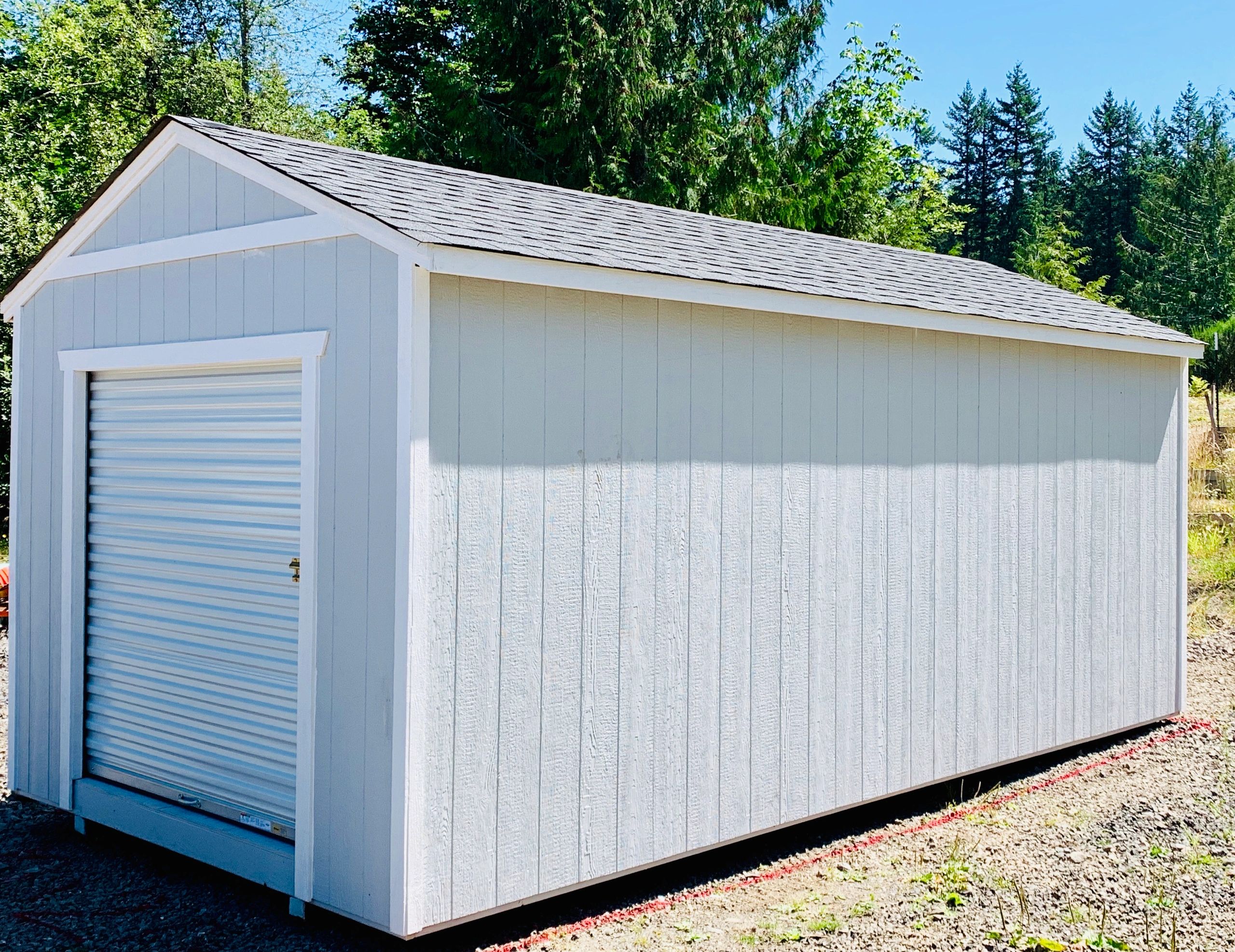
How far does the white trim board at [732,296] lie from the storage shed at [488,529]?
17 millimetres

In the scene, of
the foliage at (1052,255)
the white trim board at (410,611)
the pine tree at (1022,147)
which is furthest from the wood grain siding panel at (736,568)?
the pine tree at (1022,147)

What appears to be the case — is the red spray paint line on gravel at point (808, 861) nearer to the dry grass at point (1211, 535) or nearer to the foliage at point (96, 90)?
the dry grass at point (1211, 535)

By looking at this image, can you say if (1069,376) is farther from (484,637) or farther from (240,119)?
(240,119)

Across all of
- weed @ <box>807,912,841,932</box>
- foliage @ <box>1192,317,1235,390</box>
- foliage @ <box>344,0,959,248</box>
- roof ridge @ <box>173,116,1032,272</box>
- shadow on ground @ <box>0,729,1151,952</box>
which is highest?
foliage @ <box>344,0,959,248</box>

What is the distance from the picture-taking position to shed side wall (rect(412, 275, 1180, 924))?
4.04 meters

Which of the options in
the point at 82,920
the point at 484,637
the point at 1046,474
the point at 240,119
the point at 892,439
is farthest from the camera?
the point at 240,119

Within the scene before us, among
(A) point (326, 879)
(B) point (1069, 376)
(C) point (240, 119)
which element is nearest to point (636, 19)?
(C) point (240, 119)

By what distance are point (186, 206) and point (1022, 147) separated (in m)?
52.8

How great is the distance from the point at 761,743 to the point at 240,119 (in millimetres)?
20017

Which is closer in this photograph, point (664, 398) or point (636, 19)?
point (664, 398)

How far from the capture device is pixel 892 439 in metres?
5.54

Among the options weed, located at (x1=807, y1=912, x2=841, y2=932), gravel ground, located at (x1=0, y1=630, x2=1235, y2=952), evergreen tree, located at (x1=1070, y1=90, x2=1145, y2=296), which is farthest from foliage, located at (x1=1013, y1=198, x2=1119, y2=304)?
weed, located at (x1=807, y1=912, x2=841, y2=932)

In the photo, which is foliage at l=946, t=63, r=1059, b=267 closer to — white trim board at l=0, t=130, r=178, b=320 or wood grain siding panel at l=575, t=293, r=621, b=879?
white trim board at l=0, t=130, r=178, b=320

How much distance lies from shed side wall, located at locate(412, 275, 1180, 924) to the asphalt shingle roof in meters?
0.19
